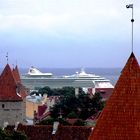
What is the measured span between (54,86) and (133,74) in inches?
5377

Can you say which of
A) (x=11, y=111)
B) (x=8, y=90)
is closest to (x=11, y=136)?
(x=8, y=90)

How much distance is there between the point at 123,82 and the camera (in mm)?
9914

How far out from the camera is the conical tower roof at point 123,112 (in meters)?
9.66

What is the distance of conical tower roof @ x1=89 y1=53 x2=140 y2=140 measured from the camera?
966 cm

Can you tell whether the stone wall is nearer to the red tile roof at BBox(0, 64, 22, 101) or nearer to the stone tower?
the stone tower

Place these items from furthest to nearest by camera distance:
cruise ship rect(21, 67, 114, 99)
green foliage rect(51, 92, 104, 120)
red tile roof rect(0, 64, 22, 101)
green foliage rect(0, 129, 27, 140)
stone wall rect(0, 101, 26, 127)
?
1. cruise ship rect(21, 67, 114, 99)
2. green foliage rect(51, 92, 104, 120)
3. stone wall rect(0, 101, 26, 127)
4. red tile roof rect(0, 64, 22, 101)
5. green foliage rect(0, 129, 27, 140)

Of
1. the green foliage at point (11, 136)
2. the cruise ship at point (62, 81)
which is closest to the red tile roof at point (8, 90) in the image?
the green foliage at point (11, 136)

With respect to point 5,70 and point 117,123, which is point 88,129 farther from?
point 117,123

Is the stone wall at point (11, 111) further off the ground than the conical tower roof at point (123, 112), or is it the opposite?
the stone wall at point (11, 111)

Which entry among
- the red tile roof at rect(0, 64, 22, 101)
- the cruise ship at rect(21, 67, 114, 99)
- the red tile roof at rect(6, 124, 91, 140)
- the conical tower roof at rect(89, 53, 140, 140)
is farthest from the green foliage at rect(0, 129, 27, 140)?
the cruise ship at rect(21, 67, 114, 99)

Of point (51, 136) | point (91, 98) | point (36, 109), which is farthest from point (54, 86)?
point (51, 136)

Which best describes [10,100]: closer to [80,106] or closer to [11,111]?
[11,111]

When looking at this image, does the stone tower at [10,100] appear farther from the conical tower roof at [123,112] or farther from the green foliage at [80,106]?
the conical tower roof at [123,112]

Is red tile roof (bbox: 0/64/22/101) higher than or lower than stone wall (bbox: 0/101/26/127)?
higher
